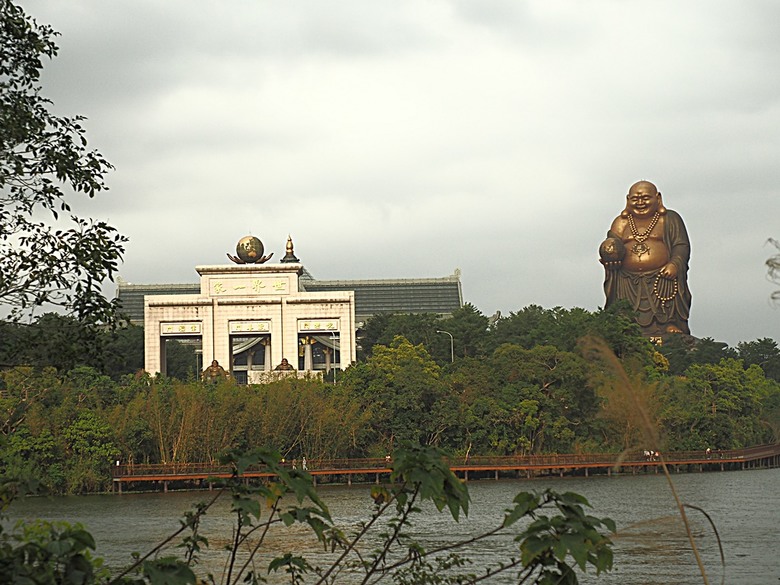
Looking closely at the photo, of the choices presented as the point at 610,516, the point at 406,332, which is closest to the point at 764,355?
the point at 406,332

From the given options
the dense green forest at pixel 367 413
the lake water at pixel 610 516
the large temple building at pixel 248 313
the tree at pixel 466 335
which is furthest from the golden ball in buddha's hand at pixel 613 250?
the lake water at pixel 610 516

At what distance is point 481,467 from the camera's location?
158 ft

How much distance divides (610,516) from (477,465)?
50.0 ft

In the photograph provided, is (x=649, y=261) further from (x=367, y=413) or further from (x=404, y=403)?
(x=367, y=413)

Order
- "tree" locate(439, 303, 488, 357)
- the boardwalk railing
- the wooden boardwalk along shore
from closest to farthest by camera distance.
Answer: the boardwalk railing
the wooden boardwalk along shore
"tree" locate(439, 303, 488, 357)

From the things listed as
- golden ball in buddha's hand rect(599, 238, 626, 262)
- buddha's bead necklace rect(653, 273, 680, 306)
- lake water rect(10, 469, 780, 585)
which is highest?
golden ball in buddha's hand rect(599, 238, 626, 262)

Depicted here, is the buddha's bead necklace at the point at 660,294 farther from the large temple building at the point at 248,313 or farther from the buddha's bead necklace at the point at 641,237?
the large temple building at the point at 248,313

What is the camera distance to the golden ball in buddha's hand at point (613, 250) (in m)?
79.6

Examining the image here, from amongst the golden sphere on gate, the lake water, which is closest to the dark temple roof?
the golden sphere on gate

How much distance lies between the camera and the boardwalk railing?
45594mm

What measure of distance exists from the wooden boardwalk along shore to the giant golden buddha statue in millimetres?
26895

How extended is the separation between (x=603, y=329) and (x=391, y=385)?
13.9 metres

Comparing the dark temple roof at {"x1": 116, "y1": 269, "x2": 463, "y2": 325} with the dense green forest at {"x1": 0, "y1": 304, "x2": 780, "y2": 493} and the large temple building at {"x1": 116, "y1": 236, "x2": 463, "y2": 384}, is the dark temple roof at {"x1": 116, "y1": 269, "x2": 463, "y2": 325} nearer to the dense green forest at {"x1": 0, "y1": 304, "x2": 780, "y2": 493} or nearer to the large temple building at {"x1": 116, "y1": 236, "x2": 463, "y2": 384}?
the large temple building at {"x1": 116, "y1": 236, "x2": 463, "y2": 384}

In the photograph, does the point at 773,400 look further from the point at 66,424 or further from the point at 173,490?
the point at 66,424
